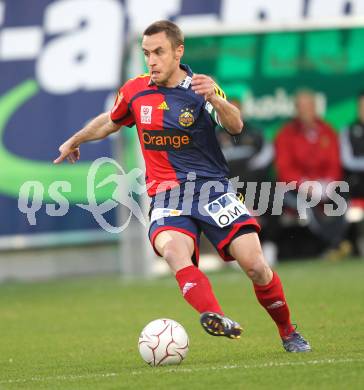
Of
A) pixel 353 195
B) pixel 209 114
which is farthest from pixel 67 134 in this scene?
pixel 209 114

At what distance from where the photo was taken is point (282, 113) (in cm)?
2042

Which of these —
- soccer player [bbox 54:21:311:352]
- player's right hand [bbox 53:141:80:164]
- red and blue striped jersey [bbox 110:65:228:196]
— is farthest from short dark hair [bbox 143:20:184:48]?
player's right hand [bbox 53:141:80:164]

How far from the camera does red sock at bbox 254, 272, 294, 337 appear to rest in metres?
8.92

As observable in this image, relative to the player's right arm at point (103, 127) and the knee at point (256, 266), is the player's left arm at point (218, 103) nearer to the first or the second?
the knee at point (256, 266)

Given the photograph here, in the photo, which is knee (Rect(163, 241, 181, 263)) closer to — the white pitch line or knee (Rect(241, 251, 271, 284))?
knee (Rect(241, 251, 271, 284))

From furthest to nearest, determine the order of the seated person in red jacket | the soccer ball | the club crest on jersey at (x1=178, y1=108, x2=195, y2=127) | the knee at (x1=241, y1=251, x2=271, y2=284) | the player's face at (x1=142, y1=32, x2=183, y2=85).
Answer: the seated person in red jacket < the club crest on jersey at (x1=178, y1=108, x2=195, y2=127) < the player's face at (x1=142, y1=32, x2=183, y2=85) < the knee at (x1=241, y1=251, x2=271, y2=284) < the soccer ball

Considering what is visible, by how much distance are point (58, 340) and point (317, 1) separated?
10.6 meters

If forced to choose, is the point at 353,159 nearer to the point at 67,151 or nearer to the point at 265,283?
the point at 67,151

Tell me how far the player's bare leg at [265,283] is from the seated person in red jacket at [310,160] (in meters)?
10.4

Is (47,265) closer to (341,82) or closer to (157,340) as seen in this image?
(341,82)

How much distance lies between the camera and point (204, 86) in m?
8.39

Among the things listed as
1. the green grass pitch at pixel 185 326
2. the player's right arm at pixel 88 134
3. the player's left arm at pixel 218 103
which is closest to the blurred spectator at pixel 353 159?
the green grass pitch at pixel 185 326

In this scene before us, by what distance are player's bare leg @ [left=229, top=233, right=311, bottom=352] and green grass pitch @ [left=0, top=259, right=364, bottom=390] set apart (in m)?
0.21

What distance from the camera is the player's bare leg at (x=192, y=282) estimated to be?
8.05 m
